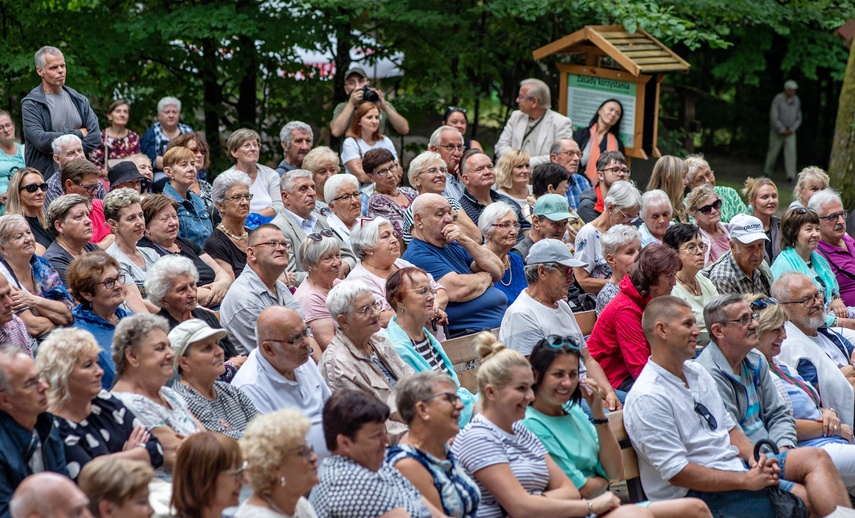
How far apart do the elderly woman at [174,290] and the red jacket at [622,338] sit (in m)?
2.11

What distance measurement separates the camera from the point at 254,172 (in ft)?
29.6

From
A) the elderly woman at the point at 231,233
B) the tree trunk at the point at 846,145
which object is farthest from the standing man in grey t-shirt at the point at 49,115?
the tree trunk at the point at 846,145

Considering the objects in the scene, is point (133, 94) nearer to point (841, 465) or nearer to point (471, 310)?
point (471, 310)

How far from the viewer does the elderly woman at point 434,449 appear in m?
4.46

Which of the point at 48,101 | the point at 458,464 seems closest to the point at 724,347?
the point at 458,464

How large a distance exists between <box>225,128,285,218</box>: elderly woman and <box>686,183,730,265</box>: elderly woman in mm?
3346

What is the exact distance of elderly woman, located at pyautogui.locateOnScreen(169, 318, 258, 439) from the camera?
487cm

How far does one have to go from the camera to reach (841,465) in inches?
234

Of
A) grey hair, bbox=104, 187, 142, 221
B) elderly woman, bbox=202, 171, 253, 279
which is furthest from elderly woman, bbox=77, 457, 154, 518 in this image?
elderly woman, bbox=202, 171, 253, 279

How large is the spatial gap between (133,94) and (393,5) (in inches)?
118

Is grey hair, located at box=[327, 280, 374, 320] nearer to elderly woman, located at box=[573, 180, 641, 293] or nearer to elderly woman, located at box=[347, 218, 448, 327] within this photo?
elderly woman, located at box=[347, 218, 448, 327]

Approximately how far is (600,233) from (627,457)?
276cm

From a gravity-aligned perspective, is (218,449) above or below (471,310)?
above

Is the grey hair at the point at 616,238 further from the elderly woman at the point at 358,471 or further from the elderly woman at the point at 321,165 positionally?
the elderly woman at the point at 358,471
